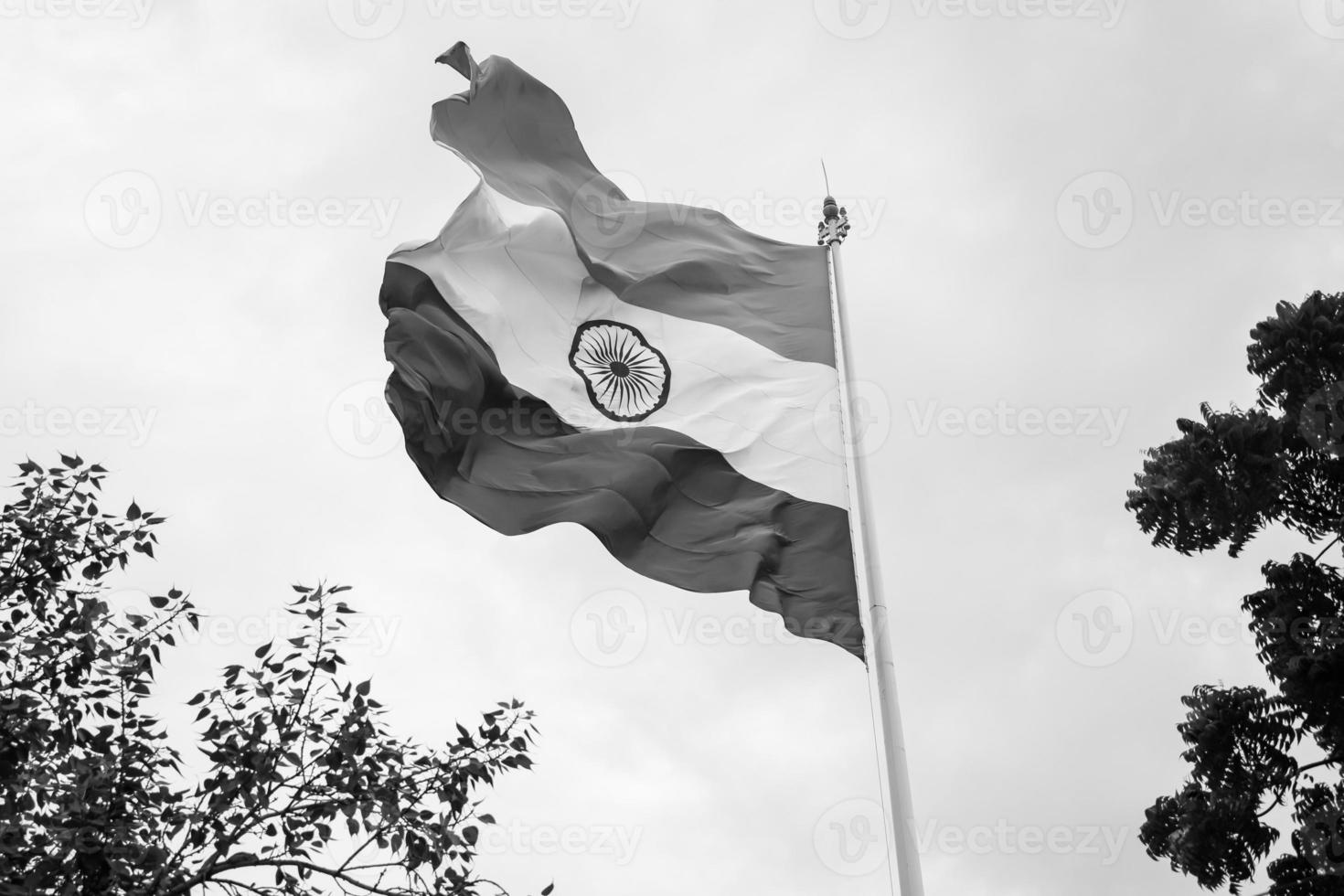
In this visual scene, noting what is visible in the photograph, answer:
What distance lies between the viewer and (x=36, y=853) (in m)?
6.72

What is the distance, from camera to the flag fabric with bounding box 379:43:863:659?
1177 cm

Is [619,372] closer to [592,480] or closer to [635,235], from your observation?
[592,480]

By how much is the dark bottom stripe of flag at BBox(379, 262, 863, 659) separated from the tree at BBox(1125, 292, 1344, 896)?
9.38 feet

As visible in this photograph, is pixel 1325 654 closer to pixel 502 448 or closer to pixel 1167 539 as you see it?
pixel 1167 539

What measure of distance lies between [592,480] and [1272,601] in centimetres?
560

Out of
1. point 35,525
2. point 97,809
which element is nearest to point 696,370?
point 35,525

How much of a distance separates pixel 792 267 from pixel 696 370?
181 centimetres

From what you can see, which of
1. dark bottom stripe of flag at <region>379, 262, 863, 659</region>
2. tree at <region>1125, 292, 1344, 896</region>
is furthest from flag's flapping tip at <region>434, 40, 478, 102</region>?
tree at <region>1125, 292, 1344, 896</region>

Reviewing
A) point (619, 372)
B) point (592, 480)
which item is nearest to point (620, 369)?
point (619, 372)

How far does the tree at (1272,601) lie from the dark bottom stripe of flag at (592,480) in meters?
2.86

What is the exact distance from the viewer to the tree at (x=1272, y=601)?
937 centimetres

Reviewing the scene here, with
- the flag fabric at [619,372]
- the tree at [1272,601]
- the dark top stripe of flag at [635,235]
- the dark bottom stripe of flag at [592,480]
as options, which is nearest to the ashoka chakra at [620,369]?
the flag fabric at [619,372]

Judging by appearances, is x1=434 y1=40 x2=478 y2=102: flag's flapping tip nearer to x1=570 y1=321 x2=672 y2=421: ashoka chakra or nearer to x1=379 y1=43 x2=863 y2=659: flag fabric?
x1=379 y1=43 x2=863 y2=659: flag fabric

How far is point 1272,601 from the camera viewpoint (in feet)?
32.7
